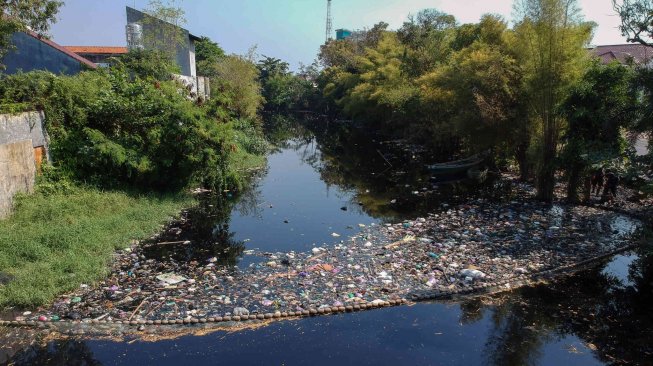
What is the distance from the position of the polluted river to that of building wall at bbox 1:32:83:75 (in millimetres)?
9961

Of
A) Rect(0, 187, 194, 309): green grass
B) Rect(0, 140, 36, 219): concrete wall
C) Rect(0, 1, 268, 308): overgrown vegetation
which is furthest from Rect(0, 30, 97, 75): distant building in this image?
Rect(0, 187, 194, 309): green grass

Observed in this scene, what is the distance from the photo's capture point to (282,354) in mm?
6457

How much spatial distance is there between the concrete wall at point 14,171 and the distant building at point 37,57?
310 inches

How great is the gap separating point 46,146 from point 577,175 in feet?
48.7

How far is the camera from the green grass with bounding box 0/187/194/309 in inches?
305

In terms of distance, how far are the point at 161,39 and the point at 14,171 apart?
18102mm

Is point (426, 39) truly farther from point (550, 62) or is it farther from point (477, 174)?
point (550, 62)

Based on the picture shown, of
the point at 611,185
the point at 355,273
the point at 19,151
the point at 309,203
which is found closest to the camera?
the point at 355,273

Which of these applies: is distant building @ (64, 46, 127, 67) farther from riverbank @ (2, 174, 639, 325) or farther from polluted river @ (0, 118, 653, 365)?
riverbank @ (2, 174, 639, 325)

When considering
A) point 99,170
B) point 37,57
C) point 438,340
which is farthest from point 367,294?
point 37,57

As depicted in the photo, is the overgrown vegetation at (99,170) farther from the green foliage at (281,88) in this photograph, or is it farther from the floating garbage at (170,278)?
the green foliage at (281,88)

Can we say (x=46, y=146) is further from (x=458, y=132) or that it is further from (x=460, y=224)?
(x=458, y=132)

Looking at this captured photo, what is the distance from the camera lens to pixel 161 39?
26078 millimetres

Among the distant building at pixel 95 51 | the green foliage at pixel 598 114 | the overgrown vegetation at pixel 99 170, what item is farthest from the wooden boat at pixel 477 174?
the distant building at pixel 95 51
